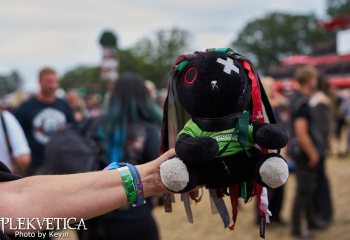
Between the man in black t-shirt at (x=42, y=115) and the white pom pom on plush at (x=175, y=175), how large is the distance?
10.3 feet

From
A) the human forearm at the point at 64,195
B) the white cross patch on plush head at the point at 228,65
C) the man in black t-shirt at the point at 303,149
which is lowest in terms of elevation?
the man in black t-shirt at the point at 303,149

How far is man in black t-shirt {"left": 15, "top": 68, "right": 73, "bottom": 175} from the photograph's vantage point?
4.38m

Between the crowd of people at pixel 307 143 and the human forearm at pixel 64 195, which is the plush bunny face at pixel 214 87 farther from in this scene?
the crowd of people at pixel 307 143

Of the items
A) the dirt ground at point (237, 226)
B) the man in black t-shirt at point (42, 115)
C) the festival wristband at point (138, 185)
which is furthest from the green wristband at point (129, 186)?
the man in black t-shirt at point (42, 115)

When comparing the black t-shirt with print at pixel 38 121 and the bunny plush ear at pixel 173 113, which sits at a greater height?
the bunny plush ear at pixel 173 113

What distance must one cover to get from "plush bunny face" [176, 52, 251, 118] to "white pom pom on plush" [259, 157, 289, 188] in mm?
201

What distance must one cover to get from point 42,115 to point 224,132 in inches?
136

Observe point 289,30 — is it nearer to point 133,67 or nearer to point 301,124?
point 133,67

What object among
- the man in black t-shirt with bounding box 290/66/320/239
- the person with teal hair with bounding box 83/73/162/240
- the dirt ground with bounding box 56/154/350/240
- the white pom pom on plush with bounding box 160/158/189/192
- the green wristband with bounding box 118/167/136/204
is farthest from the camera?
the dirt ground with bounding box 56/154/350/240

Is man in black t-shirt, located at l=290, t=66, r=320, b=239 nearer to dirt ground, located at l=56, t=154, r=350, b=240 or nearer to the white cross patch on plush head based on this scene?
dirt ground, located at l=56, t=154, r=350, b=240

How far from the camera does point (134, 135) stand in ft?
8.92

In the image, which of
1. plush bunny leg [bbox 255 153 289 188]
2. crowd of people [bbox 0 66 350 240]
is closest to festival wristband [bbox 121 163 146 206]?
plush bunny leg [bbox 255 153 289 188]

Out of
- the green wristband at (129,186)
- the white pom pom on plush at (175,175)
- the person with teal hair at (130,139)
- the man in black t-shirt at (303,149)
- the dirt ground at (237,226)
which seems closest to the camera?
the white pom pom on plush at (175,175)

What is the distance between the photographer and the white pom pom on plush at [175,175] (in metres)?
1.28
